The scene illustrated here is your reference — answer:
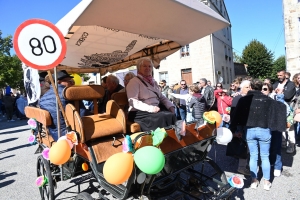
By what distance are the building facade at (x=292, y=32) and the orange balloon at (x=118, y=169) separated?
713 inches

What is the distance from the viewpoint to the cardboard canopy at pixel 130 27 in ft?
6.64

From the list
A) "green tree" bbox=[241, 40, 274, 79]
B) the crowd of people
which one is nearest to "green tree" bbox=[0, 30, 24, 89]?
the crowd of people

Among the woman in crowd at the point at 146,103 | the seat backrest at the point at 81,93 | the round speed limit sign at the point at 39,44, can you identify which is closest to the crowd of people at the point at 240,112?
the woman in crowd at the point at 146,103

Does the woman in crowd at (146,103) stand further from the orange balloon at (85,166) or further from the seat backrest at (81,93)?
the orange balloon at (85,166)

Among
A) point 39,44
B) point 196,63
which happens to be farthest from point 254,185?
point 196,63

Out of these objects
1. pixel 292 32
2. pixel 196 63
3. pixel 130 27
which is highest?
pixel 292 32

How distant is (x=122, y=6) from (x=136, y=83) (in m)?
0.98

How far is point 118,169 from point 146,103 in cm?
131

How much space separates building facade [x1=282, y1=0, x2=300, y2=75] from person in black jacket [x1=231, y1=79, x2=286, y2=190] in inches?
624

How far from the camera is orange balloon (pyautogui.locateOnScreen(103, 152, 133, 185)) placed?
161 centimetres

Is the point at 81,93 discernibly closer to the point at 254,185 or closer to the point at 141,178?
the point at 141,178

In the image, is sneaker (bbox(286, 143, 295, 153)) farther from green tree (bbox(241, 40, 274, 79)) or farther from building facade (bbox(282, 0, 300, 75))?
green tree (bbox(241, 40, 274, 79))

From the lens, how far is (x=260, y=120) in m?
3.08

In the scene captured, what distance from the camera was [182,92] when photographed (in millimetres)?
8078
